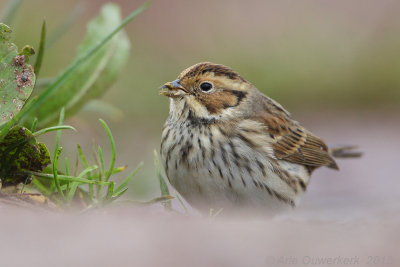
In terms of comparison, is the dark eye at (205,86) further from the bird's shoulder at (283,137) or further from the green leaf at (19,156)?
the green leaf at (19,156)

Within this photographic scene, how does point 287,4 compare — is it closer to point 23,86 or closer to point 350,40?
point 350,40

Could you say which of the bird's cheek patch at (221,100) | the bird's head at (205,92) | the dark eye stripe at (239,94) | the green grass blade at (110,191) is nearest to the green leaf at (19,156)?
the green grass blade at (110,191)

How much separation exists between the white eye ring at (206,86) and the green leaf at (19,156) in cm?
178

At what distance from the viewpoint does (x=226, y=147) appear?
16.7ft

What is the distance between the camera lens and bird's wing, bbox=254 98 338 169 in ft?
19.0

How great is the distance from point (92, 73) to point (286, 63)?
24.1 ft

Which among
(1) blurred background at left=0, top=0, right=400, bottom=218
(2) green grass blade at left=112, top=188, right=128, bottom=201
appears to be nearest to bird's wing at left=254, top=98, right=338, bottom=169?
(1) blurred background at left=0, top=0, right=400, bottom=218

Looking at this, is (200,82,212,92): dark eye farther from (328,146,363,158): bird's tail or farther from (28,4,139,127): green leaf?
(328,146,363,158): bird's tail

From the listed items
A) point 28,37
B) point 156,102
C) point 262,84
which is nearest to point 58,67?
point 28,37

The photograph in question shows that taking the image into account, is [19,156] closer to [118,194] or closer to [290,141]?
[118,194]

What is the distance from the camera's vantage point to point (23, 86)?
4016 millimetres

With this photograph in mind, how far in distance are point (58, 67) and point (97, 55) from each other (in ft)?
17.9

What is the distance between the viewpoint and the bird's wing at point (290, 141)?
19.0 ft

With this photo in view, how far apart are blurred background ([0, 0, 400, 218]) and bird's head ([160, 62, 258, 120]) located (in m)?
2.47
